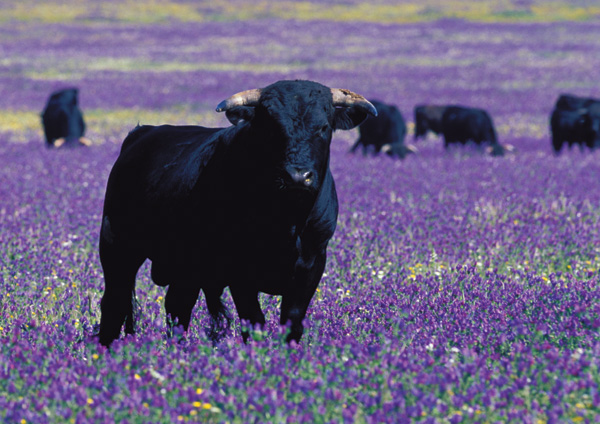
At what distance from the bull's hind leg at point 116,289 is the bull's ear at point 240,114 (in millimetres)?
Answer: 1348

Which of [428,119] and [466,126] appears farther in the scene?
[428,119]

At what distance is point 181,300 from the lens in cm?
476

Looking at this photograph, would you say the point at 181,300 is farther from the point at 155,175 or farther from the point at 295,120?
the point at 295,120

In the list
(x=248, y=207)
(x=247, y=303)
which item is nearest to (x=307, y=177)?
(x=248, y=207)

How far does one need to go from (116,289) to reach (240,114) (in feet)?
5.21

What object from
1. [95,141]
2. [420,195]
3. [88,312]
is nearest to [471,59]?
[95,141]

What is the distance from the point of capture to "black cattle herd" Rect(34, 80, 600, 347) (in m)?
4.00

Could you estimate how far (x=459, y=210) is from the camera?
9.06 m

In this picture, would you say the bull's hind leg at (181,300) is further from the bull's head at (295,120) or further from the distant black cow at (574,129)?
the distant black cow at (574,129)

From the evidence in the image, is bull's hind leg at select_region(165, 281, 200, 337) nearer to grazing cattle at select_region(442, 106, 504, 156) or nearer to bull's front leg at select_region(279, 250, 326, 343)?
bull's front leg at select_region(279, 250, 326, 343)


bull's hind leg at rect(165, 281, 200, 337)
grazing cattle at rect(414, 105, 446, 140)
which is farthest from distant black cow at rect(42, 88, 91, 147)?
bull's hind leg at rect(165, 281, 200, 337)

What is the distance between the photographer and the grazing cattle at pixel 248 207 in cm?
398

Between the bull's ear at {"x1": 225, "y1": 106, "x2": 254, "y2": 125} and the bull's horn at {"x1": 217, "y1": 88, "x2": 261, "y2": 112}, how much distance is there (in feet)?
0.11

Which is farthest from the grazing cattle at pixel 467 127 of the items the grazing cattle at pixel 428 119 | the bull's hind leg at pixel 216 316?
the bull's hind leg at pixel 216 316
